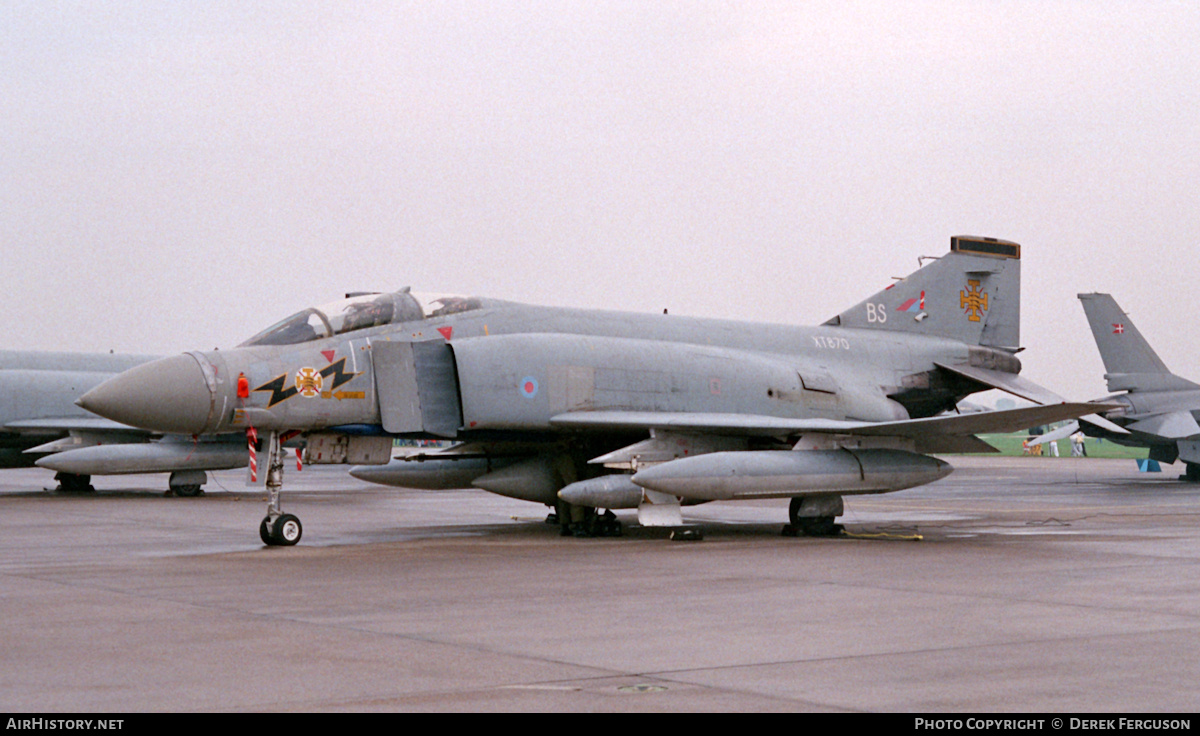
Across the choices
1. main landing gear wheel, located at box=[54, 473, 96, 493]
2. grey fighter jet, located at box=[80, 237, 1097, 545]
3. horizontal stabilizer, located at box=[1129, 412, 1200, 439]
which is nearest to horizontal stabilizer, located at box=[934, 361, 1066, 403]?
grey fighter jet, located at box=[80, 237, 1097, 545]

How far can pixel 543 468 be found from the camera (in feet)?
50.8

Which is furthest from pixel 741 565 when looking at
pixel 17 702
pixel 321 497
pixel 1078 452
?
pixel 1078 452

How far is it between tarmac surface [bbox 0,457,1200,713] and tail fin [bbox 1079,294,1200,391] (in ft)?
49.5

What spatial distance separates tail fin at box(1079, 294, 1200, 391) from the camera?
28.9 m

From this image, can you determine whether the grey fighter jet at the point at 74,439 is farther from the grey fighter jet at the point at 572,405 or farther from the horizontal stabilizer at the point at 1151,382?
the horizontal stabilizer at the point at 1151,382

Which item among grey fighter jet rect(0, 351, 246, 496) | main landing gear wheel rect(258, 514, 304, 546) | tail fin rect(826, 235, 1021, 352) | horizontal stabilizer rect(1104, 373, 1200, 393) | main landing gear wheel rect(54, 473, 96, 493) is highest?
tail fin rect(826, 235, 1021, 352)

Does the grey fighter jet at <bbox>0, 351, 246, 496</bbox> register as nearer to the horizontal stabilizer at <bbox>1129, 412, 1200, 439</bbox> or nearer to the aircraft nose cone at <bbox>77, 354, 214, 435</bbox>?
the aircraft nose cone at <bbox>77, 354, 214, 435</bbox>

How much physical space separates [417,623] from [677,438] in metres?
7.31

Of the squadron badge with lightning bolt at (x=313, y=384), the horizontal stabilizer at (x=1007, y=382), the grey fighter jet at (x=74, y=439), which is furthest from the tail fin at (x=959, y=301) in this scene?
the grey fighter jet at (x=74, y=439)

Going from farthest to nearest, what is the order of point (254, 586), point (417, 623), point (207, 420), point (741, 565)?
point (207, 420) < point (741, 565) < point (254, 586) < point (417, 623)

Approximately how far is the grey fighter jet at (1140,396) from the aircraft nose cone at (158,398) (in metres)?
21.4

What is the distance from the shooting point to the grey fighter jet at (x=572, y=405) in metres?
12.5

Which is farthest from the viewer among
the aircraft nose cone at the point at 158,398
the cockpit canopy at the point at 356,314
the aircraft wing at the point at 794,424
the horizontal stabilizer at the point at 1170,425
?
the horizontal stabilizer at the point at 1170,425

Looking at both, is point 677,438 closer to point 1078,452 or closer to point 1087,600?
point 1087,600
